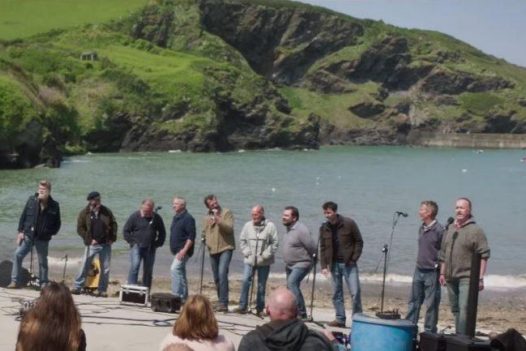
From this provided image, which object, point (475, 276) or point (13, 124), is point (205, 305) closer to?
point (475, 276)

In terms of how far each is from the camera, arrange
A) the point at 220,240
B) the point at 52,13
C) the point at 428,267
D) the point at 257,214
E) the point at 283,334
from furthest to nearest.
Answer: the point at 52,13 < the point at 220,240 < the point at 257,214 < the point at 428,267 < the point at 283,334

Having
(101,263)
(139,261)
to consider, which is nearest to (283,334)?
(139,261)

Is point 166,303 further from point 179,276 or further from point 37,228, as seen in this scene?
point 37,228

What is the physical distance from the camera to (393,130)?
169m

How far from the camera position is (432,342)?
885cm

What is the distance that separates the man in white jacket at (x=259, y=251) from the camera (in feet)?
45.1

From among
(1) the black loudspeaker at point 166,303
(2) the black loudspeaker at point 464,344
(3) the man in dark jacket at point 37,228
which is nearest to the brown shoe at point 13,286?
(3) the man in dark jacket at point 37,228

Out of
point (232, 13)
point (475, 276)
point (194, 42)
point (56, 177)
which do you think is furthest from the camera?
point (232, 13)

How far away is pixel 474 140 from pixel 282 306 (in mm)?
171235

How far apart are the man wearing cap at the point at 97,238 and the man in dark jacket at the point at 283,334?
8236 mm

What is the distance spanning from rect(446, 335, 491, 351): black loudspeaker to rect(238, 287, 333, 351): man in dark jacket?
1.87m

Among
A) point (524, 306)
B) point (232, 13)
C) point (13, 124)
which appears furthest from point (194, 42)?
point (524, 306)

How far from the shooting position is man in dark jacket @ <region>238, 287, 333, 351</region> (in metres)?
6.80

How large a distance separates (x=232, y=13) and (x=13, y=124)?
120m
